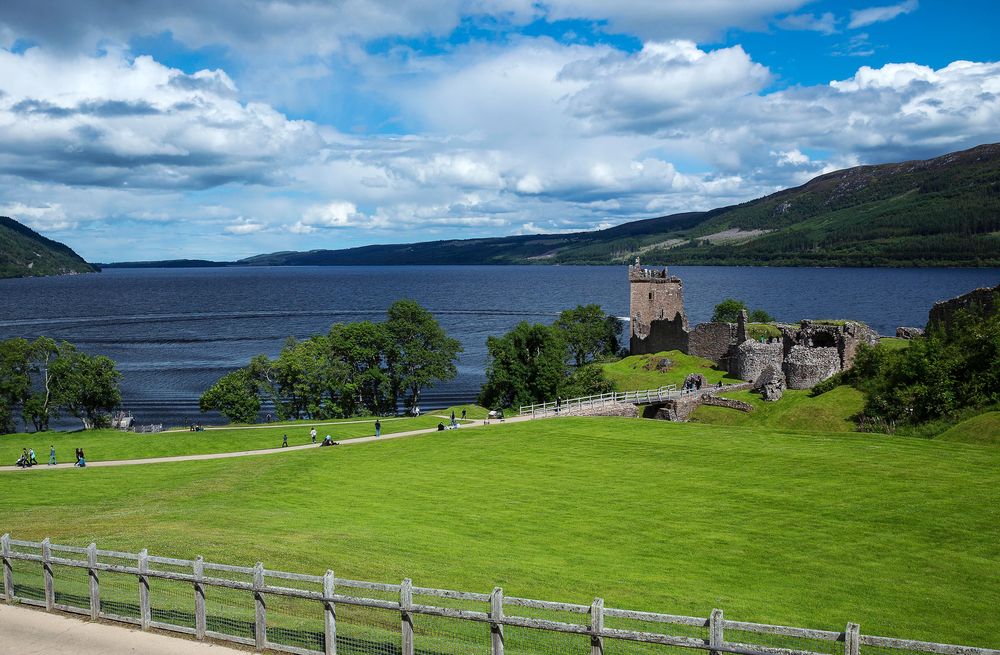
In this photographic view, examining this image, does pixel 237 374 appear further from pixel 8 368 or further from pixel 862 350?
pixel 862 350

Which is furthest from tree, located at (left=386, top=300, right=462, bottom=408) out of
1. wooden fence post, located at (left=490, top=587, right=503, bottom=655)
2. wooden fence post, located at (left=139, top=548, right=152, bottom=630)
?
wooden fence post, located at (left=490, top=587, right=503, bottom=655)

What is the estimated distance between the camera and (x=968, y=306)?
47.8m

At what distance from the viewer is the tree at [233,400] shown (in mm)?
72000

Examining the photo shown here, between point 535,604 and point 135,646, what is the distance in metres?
7.55

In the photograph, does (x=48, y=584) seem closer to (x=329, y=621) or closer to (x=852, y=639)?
(x=329, y=621)

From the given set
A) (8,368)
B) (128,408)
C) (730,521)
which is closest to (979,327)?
(730,521)

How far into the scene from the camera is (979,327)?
4028 centimetres

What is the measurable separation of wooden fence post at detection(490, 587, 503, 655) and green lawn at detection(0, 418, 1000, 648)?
446cm

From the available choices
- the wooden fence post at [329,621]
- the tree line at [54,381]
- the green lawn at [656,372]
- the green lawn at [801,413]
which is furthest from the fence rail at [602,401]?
the wooden fence post at [329,621]

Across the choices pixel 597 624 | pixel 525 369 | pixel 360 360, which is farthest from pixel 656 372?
pixel 597 624

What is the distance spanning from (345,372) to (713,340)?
36.5 m

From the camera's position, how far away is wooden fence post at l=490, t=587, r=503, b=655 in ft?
42.0

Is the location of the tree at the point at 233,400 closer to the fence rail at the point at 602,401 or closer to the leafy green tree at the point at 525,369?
the leafy green tree at the point at 525,369

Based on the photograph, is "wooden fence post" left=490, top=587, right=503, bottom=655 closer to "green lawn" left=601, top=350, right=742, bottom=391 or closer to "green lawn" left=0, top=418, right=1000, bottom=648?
"green lawn" left=0, top=418, right=1000, bottom=648
